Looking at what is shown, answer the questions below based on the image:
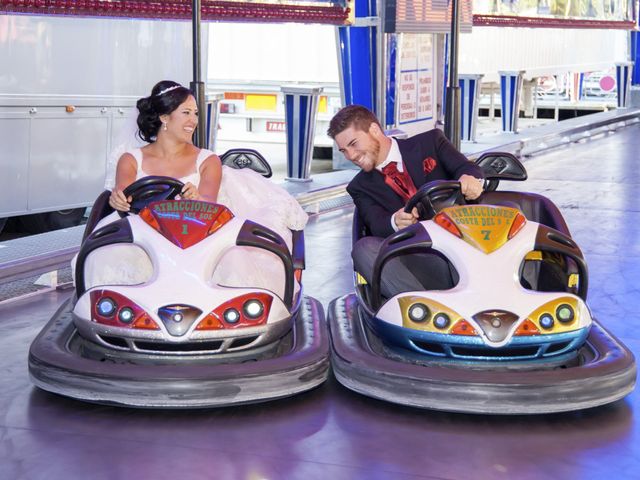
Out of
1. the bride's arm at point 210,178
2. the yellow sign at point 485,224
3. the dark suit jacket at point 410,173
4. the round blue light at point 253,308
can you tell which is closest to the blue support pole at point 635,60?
the dark suit jacket at point 410,173

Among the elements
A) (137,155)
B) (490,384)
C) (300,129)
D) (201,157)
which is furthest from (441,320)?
(300,129)

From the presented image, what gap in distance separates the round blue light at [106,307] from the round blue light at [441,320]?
79 cm

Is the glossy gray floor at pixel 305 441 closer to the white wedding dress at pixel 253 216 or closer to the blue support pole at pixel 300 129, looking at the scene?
the white wedding dress at pixel 253 216

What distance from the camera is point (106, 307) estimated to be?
2.80 metres

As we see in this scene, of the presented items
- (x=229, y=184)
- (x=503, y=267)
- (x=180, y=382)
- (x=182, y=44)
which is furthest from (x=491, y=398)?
(x=182, y=44)

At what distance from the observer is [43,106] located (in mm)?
5531

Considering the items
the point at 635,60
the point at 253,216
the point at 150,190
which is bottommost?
the point at 253,216

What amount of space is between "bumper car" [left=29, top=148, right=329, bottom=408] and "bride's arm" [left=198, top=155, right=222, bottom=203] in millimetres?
355

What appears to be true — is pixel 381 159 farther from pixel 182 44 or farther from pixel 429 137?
pixel 182 44

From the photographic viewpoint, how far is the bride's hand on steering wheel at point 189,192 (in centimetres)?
312

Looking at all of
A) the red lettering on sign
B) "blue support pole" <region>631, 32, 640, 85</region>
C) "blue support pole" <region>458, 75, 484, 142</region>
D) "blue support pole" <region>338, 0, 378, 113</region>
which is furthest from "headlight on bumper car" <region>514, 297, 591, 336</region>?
"blue support pole" <region>631, 32, 640, 85</region>

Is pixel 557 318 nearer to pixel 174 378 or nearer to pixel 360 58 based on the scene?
pixel 174 378

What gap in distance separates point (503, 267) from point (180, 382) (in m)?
0.85

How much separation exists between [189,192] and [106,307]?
472 mm
